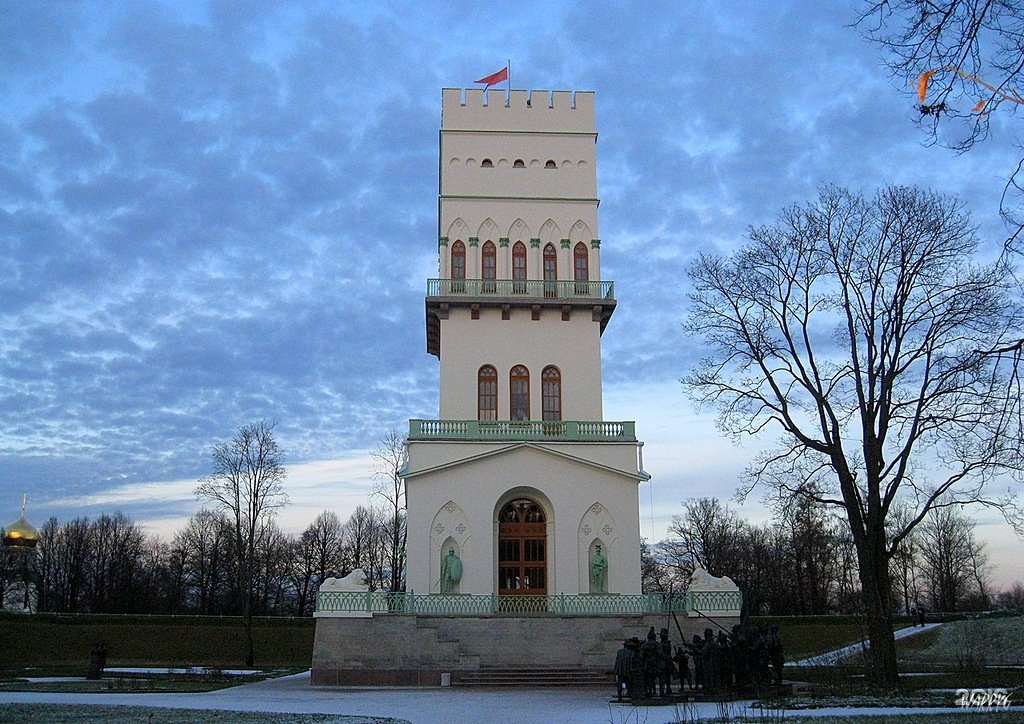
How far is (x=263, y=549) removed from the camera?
68.2 metres

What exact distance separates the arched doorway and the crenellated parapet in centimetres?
1421

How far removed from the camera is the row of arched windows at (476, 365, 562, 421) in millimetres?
32938

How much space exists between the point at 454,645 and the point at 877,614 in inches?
430

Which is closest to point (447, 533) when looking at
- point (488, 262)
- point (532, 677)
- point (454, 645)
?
point (454, 645)

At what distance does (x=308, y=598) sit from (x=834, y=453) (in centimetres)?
5582

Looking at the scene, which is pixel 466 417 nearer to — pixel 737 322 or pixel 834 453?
pixel 737 322

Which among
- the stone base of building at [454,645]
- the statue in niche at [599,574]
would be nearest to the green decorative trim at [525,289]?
the statue in niche at [599,574]

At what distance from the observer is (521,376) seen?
3309 cm

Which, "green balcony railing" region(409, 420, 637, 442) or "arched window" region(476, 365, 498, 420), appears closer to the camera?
"green balcony railing" region(409, 420, 637, 442)

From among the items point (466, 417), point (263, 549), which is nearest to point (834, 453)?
point (466, 417)

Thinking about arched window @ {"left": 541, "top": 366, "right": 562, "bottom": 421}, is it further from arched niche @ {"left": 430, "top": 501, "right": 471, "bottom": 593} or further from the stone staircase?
the stone staircase

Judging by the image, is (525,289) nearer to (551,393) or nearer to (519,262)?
(519,262)

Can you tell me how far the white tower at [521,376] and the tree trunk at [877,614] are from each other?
9.98 m

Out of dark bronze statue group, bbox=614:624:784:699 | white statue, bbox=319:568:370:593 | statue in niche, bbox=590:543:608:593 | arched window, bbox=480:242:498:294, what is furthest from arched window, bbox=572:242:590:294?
dark bronze statue group, bbox=614:624:784:699
